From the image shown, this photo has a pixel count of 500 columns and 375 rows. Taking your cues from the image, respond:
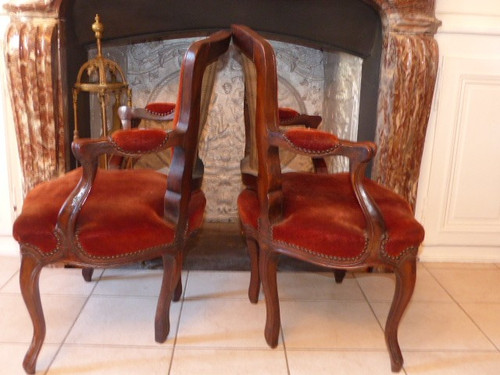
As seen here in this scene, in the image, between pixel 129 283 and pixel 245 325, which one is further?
pixel 129 283

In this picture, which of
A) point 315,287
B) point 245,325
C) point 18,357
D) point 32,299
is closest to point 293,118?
point 315,287

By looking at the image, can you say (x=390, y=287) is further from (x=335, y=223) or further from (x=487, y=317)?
(x=335, y=223)

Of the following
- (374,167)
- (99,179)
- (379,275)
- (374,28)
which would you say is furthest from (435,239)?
(99,179)

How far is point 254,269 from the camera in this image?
200cm

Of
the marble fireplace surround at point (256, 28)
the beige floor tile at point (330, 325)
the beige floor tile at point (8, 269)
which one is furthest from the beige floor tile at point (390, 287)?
the beige floor tile at point (8, 269)

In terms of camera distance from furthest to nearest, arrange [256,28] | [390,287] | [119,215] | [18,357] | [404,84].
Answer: [256,28], [390,287], [404,84], [18,357], [119,215]

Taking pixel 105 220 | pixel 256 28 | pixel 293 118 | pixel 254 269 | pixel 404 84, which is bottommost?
pixel 254 269

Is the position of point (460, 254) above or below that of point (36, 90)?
below

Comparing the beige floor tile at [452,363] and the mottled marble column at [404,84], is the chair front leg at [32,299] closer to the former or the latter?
the beige floor tile at [452,363]

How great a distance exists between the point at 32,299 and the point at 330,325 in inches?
40.5

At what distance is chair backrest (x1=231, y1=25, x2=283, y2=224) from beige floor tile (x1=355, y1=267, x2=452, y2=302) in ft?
2.56

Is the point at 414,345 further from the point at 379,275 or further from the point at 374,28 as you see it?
the point at 374,28

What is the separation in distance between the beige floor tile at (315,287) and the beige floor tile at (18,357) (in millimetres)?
896

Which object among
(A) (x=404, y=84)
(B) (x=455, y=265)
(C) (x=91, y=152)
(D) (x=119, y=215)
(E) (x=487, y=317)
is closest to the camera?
(C) (x=91, y=152)
